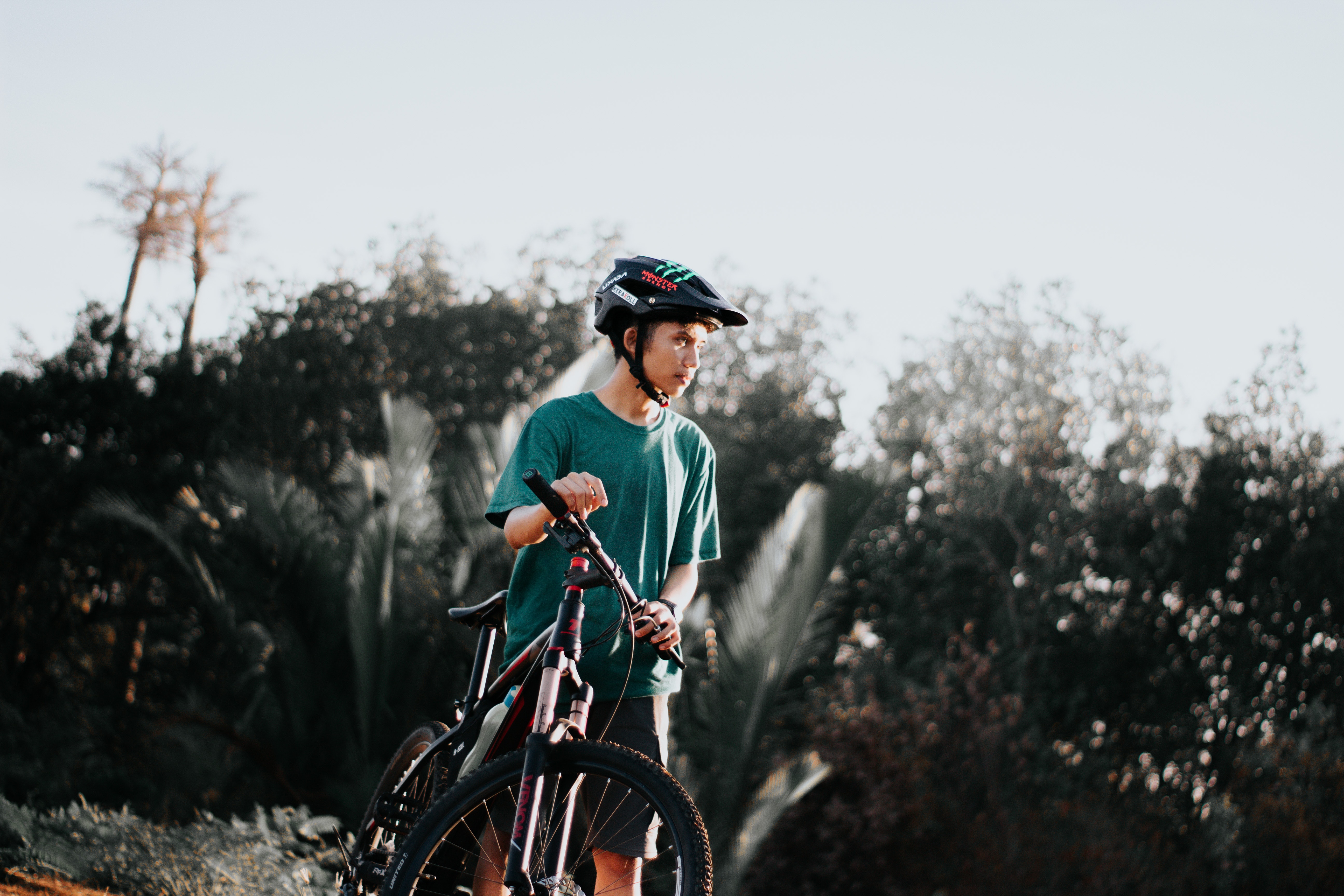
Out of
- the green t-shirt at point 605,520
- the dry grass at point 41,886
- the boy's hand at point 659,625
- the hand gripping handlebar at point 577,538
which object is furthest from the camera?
the dry grass at point 41,886

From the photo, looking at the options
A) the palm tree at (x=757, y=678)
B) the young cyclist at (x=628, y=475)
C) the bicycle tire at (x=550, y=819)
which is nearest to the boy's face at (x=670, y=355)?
the young cyclist at (x=628, y=475)

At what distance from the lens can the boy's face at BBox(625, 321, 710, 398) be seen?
2.72 m

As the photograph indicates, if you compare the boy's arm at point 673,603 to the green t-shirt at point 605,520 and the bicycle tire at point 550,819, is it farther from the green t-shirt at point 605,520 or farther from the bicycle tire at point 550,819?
the bicycle tire at point 550,819

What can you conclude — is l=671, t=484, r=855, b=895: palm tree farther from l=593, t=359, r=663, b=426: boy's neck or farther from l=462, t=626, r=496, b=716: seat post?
l=593, t=359, r=663, b=426: boy's neck

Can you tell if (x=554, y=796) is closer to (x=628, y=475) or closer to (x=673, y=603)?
(x=673, y=603)

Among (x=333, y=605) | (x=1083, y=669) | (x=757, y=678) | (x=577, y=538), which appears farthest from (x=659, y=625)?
(x=1083, y=669)

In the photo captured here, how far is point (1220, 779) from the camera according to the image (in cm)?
1268

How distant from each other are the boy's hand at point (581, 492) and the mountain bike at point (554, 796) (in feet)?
0.07

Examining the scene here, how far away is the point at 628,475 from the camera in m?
2.75

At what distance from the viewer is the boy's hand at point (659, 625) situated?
2434 mm

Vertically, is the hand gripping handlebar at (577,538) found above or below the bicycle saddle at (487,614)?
above

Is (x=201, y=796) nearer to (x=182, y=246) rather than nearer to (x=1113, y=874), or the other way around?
(x=1113, y=874)

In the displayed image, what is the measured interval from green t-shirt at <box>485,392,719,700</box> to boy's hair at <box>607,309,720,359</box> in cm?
17

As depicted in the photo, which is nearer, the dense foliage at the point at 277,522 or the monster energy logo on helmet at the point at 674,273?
the monster energy logo on helmet at the point at 674,273
